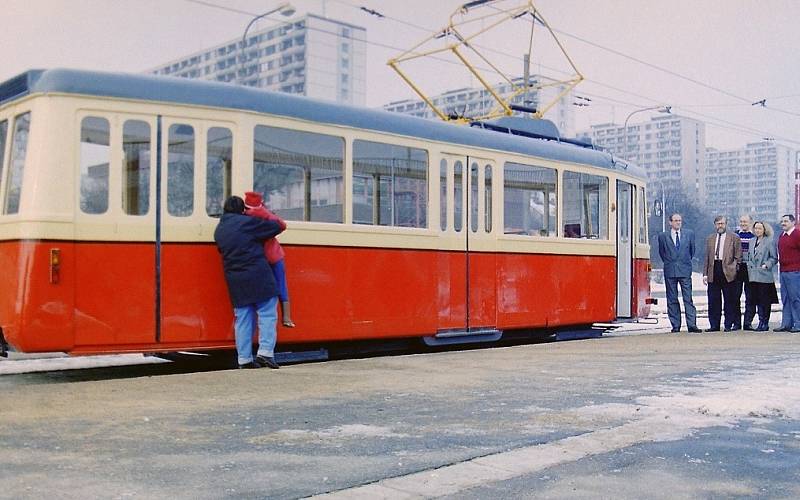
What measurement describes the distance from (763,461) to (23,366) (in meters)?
7.85

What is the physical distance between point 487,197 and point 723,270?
17.0ft

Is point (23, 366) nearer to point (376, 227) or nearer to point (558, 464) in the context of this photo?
point (376, 227)

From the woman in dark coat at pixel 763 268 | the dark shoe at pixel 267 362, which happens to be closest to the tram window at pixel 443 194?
the dark shoe at pixel 267 362

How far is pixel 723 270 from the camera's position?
1479 cm

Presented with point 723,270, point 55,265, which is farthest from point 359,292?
point 723,270

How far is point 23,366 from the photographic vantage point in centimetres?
1007

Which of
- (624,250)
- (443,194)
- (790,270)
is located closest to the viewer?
(443,194)

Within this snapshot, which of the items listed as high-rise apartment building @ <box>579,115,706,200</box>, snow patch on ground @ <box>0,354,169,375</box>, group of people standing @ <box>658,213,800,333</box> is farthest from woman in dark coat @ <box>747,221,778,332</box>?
high-rise apartment building @ <box>579,115,706,200</box>

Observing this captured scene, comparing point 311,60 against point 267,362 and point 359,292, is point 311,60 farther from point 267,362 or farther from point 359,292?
point 267,362

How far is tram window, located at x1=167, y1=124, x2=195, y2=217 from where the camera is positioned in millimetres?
8555

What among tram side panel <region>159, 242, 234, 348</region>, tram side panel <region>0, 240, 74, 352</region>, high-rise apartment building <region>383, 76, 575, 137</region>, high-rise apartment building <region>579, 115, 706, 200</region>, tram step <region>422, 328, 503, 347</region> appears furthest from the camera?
high-rise apartment building <region>579, 115, 706, 200</region>

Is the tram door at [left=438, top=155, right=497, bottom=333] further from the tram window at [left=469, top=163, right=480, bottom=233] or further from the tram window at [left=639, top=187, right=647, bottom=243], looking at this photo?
the tram window at [left=639, top=187, right=647, bottom=243]

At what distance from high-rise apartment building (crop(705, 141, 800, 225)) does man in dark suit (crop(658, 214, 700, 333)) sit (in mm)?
124847

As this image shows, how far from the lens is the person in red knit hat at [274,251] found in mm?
8680
